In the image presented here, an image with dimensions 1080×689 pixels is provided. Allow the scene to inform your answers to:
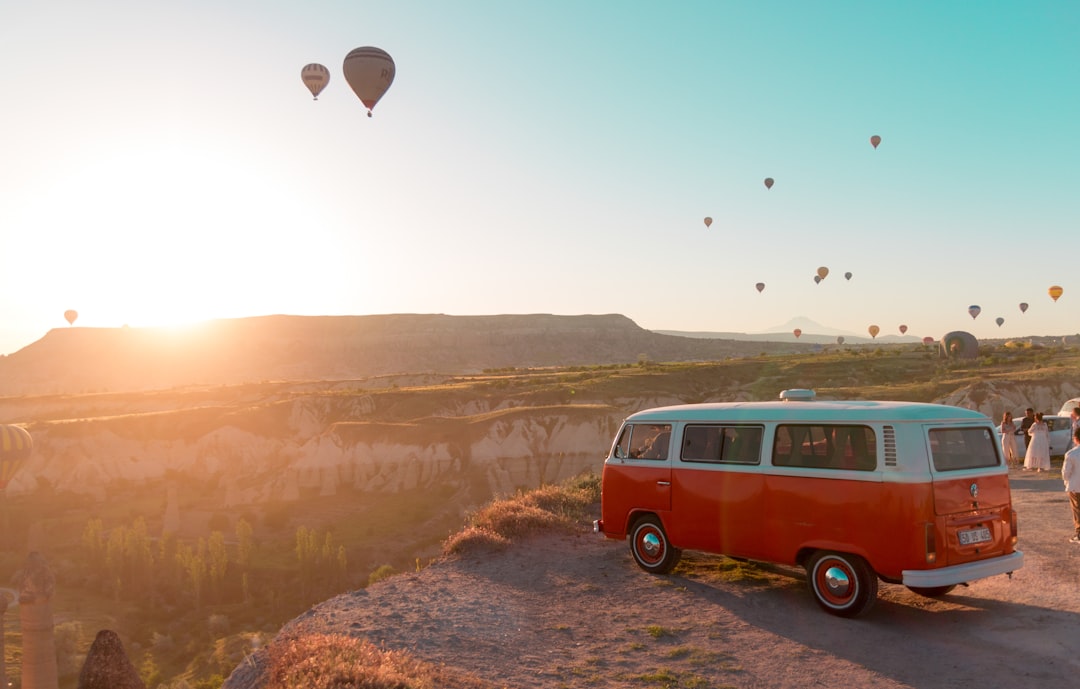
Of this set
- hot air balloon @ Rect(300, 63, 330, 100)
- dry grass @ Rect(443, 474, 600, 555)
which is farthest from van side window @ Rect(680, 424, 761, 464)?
hot air balloon @ Rect(300, 63, 330, 100)

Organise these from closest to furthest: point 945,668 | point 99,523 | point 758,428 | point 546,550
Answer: point 945,668, point 758,428, point 546,550, point 99,523

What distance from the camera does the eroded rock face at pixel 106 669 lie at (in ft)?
76.7

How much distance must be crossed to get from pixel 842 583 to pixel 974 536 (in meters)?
1.70

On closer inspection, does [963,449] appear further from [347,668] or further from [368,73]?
[368,73]

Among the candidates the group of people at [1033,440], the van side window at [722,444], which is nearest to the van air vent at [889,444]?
the van side window at [722,444]

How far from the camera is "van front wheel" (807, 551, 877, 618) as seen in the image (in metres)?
9.88

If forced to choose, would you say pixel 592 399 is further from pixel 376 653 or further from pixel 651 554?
pixel 376 653

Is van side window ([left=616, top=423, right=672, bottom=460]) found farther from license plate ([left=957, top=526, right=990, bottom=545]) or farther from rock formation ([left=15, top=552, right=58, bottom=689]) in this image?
rock formation ([left=15, top=552, right=58, bottom=689])

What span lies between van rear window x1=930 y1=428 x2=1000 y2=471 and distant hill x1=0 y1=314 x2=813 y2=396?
477 feet

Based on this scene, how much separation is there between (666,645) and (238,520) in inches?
1820

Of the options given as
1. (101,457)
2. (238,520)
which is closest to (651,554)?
(238,520)

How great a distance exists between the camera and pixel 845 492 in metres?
9.74

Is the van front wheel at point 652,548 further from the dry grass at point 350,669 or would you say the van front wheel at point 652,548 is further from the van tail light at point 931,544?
the dry grass at point 350,669

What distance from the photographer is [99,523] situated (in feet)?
159
